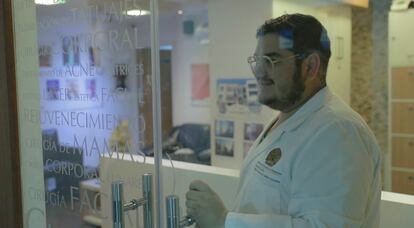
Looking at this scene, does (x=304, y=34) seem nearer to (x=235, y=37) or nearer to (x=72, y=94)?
(x=72, y=94)

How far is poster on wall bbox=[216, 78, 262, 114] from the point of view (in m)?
1.61

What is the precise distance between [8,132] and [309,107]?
102 centimetres

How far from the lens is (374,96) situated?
3.26 meters

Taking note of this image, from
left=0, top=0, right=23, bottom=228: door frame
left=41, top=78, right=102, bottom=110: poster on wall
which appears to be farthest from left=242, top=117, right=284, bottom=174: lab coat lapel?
left=0, top=0, right=23, bottom=228: door frame

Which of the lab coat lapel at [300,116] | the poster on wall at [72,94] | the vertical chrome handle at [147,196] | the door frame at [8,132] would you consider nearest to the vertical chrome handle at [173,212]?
the vertical chrome handle at [147,196]

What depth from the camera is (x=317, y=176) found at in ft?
2.44

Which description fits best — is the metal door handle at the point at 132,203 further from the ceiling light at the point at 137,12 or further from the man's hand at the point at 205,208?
the ceiling light at the point at 137,12

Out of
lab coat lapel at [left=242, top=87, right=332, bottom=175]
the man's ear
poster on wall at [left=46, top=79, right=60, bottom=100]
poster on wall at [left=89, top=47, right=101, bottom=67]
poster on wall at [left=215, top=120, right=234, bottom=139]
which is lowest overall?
poster on wall at [left=215, top=120, right=234, bottom=139]

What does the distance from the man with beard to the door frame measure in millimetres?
734

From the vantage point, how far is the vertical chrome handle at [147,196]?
104 cm

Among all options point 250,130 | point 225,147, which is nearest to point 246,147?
point 250,130

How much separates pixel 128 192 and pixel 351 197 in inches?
23.8

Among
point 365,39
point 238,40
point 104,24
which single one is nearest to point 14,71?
point 104,24

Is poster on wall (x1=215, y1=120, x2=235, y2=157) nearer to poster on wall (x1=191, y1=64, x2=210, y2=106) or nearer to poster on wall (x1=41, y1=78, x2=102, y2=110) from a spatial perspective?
poster on wall (x1=41, y1=78, x2=102, y2=110)
